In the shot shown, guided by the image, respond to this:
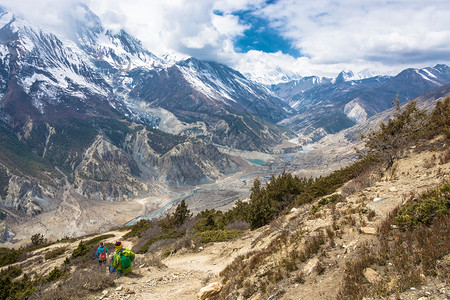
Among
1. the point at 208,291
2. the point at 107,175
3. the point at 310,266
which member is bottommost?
the point at 208,291

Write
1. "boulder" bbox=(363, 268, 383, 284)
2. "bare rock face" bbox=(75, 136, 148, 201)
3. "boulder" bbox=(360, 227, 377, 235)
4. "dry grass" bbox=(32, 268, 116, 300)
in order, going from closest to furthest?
"boulder" bbox=(363, 268, 383, 284) < "boulder" bbox=(360, 227, 377, 235) < "dry grass" bbox=(32, 268, 116, 300) < "bare rock face" bbox=(75, 136, 148, 201)

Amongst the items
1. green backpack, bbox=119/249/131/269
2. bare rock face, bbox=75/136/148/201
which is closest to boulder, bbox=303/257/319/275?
green backpack, bbox=119/249/131/269

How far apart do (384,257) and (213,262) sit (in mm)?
11198

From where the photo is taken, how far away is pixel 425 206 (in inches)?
274

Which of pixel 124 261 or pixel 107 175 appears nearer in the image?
pixel 124 261

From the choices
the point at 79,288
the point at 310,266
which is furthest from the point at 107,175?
the point at 310,266

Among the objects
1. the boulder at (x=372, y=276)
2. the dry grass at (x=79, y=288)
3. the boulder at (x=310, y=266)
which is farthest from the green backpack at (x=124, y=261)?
the boulder at (x=372, y=276)

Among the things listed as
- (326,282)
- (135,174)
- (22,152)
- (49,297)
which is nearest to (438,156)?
(326,282)

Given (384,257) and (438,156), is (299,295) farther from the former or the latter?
(438,156)

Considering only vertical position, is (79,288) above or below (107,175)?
below

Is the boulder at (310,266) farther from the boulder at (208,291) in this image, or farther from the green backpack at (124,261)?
the green backpack at (124,261)

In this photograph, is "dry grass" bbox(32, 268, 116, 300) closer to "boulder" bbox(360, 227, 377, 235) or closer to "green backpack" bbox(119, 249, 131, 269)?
"green backpack" bbox(119, 249, 131, 269)

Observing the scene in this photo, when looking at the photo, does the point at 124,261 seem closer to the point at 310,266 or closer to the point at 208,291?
the point at 208,291

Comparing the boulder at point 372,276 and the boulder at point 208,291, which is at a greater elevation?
the boulder at point 372,276
